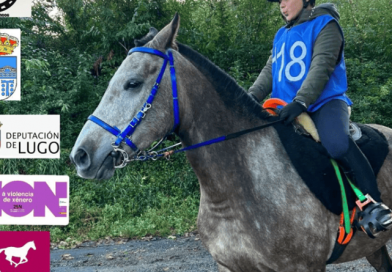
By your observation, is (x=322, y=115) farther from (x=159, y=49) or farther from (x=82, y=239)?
(x=82, y=239)

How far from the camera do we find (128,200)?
308 inches

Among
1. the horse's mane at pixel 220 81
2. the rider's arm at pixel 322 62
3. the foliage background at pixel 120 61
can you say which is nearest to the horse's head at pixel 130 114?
the horse's mane at pixel 220 81

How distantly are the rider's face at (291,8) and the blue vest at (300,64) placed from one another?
10 cm

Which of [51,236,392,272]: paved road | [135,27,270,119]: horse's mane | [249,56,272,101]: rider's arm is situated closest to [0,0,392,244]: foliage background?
[51,236,392,272]: paved road

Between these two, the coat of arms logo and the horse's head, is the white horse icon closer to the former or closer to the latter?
the coat of arms logo

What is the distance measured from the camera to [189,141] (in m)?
2.73

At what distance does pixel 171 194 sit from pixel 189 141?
5659 mm

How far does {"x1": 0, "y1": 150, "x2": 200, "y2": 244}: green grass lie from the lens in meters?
7.00

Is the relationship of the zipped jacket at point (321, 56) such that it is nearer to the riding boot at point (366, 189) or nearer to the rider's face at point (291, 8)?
the rider's face at point (291, 8)

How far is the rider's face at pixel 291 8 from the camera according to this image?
3.05 metres

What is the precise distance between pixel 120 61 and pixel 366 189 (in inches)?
286

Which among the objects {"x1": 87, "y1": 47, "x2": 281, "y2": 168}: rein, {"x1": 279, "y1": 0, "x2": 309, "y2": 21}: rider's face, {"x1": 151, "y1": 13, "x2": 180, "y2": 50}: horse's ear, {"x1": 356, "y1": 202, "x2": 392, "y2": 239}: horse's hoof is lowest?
{"x1": 356, "y1": 202, "x2": 392, "y2": 239}: horse's hoof

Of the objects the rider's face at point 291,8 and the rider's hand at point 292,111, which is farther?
the rider's face at point 291,8

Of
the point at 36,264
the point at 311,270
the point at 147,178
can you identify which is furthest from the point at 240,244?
the point at 147,178
